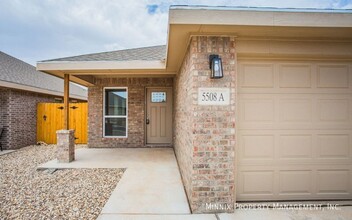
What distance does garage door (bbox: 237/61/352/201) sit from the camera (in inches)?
118

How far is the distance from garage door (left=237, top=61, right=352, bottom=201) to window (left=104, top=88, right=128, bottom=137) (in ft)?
17.7

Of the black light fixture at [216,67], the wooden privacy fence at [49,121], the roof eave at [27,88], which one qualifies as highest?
the roof eave at [27,88]

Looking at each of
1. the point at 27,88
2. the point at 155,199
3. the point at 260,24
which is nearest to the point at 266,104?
the point at 260,24

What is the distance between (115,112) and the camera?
7535mm

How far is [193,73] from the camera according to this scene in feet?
9.07

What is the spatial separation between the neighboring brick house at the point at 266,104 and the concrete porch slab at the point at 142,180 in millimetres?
557

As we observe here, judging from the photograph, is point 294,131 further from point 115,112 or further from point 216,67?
point 115,112

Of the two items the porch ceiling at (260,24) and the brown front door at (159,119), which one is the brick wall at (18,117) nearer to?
the brown front door at (159,119)

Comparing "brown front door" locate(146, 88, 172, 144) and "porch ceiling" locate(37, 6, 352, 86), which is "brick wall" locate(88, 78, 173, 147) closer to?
"brown front door" locate(146, 88, 172, 144)

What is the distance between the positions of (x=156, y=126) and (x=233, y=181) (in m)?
5.03

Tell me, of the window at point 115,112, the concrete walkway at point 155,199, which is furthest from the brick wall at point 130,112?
the concrete walkway at point 155,199

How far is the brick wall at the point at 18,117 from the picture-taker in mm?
7610

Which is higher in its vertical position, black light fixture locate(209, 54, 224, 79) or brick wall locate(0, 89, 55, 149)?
black light fixture locate(209, 54, 224, 79)

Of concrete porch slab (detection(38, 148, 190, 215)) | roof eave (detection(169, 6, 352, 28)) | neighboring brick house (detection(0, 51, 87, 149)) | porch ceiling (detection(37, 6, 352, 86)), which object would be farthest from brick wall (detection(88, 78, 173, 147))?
roof eave (detection(169, 6, 352, 28))
